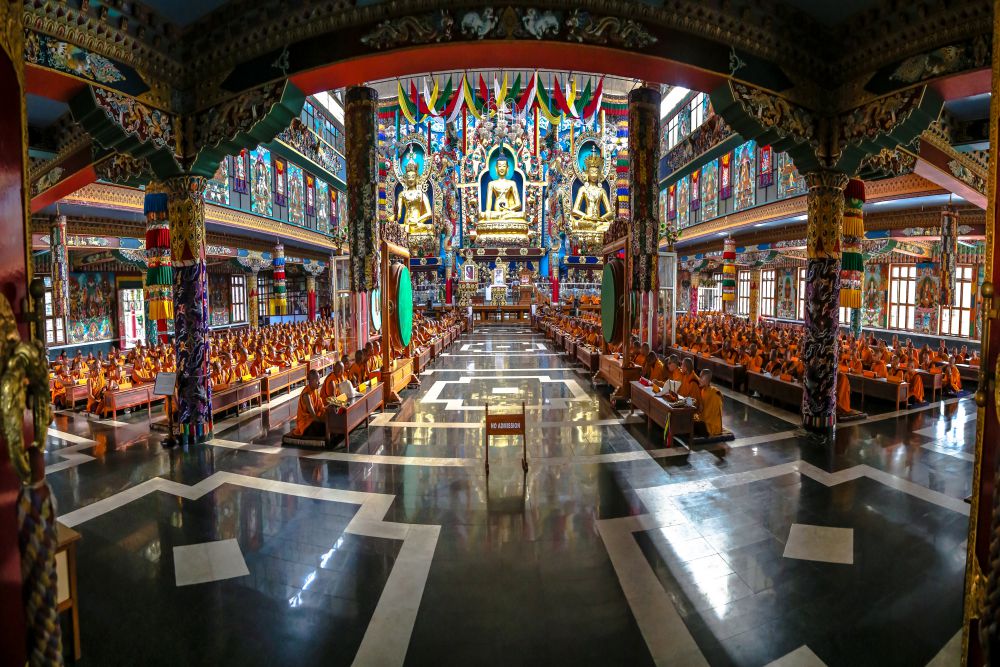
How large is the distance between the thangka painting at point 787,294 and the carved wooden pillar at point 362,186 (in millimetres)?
22348

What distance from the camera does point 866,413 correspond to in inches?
327

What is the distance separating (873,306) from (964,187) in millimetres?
12612

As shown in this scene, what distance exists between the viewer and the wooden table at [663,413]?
6426 millimetres

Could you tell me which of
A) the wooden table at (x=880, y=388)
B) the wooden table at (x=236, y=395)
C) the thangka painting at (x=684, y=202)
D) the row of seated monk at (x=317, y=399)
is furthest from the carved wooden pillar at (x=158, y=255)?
the thangka painting at (x=684, y=202)

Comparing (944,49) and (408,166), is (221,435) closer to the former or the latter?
(944,49)

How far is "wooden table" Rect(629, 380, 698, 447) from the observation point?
21.1ft

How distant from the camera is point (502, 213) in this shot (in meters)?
31.9

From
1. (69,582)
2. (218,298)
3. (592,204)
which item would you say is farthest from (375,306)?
(592,204)

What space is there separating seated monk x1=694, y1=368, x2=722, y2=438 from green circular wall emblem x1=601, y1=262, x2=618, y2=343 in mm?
3091

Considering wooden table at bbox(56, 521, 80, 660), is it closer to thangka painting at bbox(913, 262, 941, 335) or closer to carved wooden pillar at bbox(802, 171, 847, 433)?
carved wooden pillar at bbox(802, 171, 847, 433)

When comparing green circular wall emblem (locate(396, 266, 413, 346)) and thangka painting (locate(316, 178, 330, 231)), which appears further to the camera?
thangka painting (locate(316, 178, 330, 231))

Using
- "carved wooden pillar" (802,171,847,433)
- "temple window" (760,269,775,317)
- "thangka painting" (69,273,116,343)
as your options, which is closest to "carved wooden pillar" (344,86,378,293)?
"carved wooden pillar" (802,171,847,433)

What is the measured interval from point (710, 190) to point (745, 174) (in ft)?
9.27

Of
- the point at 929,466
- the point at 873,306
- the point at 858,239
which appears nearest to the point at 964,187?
the point at 858,239
